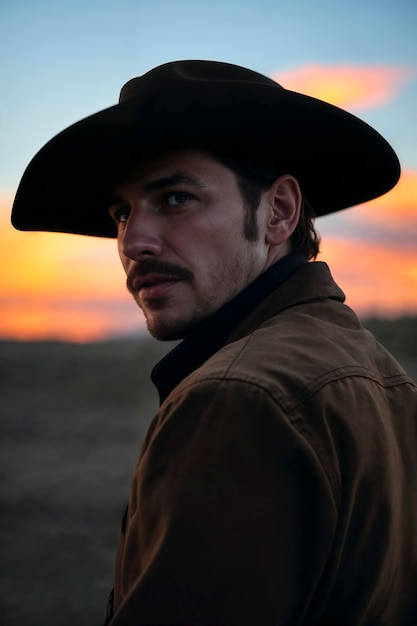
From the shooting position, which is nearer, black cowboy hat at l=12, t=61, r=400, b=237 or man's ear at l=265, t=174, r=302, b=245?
black cowboy hat at l=12, t=61, r=400, b=237

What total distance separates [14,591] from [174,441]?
4.50 m

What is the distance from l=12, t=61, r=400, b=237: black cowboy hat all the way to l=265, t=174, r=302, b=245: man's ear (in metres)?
0.06

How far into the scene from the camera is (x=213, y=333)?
1.96 m

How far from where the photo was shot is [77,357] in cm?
1698

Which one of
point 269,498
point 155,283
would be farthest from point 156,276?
point 269,498

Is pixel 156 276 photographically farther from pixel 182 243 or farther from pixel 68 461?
pixel 68 461

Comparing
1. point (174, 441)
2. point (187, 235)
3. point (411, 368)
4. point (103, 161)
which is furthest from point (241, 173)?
point (411, 368)

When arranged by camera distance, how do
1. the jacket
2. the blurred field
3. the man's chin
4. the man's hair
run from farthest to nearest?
the blurred field, the man's hair, the man's chin, the jacket

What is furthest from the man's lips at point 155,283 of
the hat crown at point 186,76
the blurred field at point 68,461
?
the blurred field at point 68,461

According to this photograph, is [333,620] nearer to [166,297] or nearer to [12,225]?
[166,297]

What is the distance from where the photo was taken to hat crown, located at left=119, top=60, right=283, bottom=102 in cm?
197

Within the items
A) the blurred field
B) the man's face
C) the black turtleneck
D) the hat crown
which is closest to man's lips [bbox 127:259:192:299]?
the man's face

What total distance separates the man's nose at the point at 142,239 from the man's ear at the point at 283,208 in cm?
39

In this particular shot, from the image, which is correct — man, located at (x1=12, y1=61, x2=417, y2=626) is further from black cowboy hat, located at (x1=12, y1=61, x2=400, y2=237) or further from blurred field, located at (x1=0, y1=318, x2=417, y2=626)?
blurred field, located at (x1=0, y1=318, x2=417, y2=626)
